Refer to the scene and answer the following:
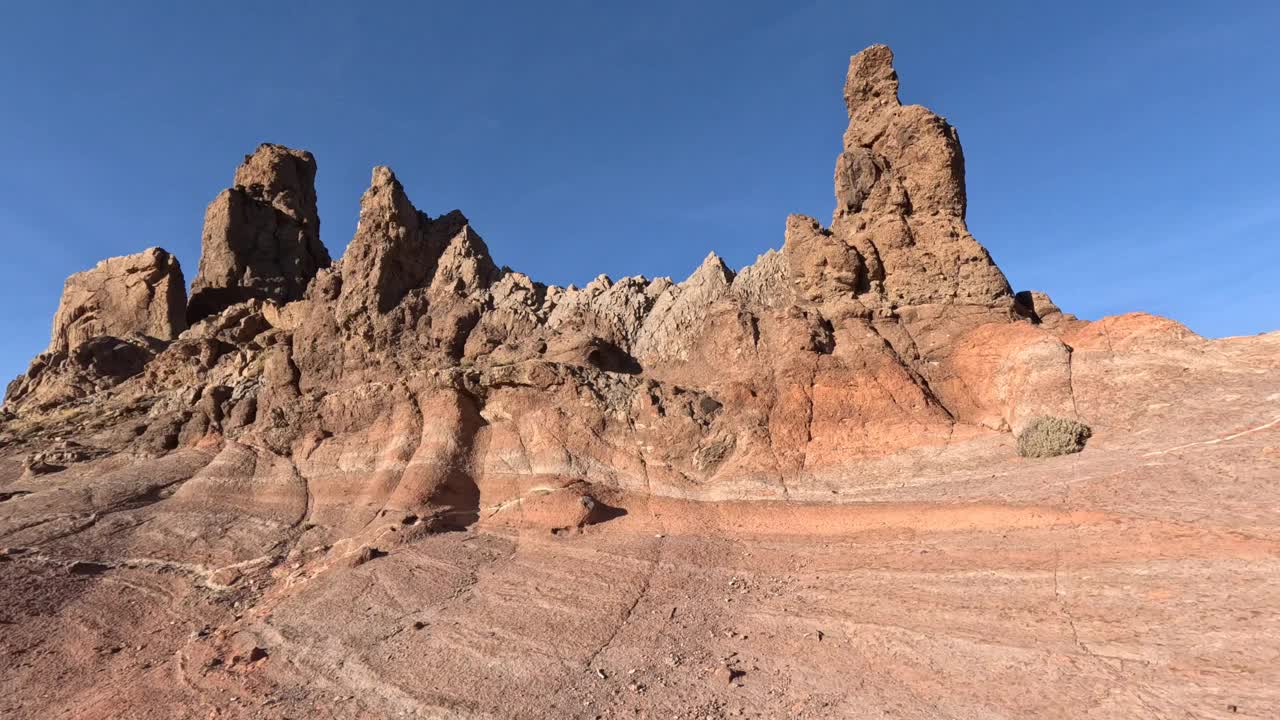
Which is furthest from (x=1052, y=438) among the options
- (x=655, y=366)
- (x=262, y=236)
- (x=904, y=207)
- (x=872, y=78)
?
(x=262, y=236)

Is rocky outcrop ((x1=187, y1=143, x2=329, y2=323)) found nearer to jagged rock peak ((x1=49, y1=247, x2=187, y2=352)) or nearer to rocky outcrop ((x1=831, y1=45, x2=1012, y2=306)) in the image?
jagged rock peak ((x1=49, y1=247, x2=187, y2=352))

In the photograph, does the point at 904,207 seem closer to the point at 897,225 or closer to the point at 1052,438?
the point at 897,225

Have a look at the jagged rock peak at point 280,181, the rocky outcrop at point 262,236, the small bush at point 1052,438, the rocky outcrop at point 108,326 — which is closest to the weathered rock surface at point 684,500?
the small bush at point 1052,438

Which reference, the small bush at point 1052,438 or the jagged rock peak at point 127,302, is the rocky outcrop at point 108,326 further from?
the small bush at point 1052,438

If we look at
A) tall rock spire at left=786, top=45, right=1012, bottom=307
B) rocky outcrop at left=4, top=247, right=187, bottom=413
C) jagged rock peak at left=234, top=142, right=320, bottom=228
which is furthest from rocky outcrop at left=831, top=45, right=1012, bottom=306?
jagged rock peak at left=234, top=142, right=320, bottom=228

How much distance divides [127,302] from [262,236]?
9.82m

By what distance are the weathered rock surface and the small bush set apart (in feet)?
1.30

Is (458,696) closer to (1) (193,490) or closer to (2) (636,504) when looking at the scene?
(2) (636,504)

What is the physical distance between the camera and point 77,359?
115 feet

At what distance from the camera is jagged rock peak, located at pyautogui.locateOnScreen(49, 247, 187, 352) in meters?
39.1

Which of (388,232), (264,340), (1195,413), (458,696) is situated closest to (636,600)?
(458,696)

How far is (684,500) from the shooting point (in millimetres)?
17594

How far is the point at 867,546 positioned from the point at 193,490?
20.0m

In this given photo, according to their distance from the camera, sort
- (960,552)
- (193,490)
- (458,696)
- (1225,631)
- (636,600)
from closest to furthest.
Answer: (1225,631) → (458,696) → (960,552) → (636,600) → (193,490)
